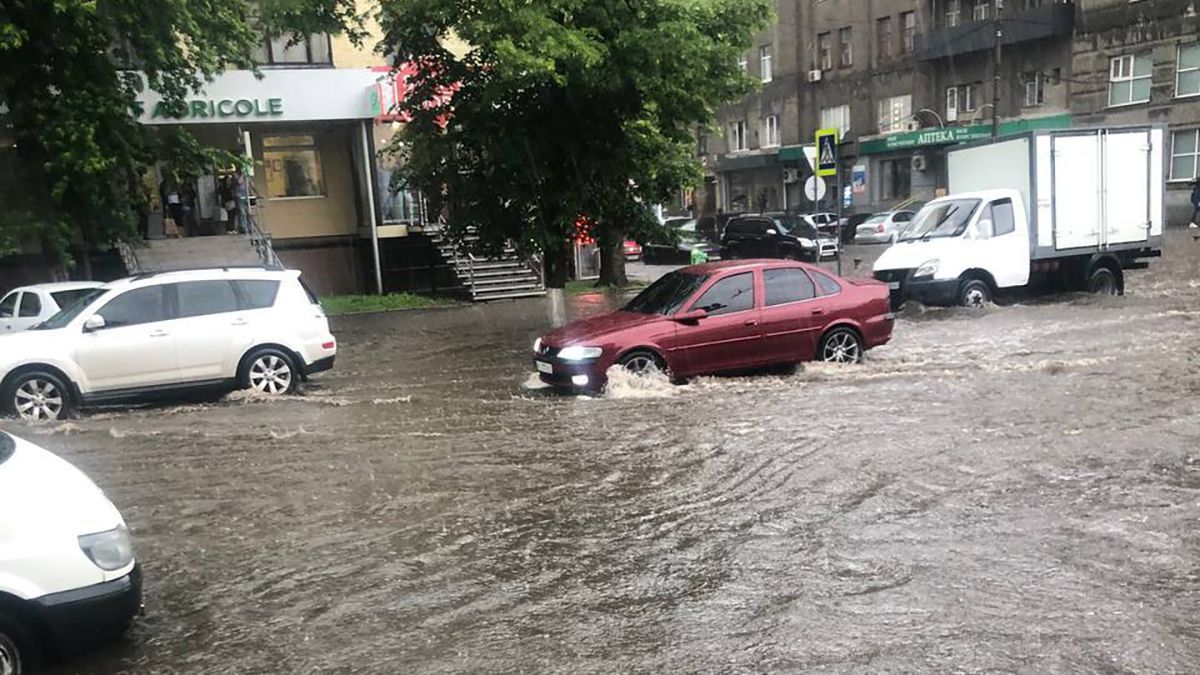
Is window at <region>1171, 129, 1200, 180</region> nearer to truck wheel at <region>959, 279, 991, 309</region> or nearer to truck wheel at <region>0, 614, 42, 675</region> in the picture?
truck wheel at <region>959, 279, 991, 309</region>

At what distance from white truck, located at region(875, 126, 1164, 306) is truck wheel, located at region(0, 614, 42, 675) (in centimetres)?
1441

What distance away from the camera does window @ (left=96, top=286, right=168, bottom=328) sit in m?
10.7

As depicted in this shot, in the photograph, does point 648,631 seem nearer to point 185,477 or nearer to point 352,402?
point 185,477

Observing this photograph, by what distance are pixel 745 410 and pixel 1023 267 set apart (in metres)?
9.31

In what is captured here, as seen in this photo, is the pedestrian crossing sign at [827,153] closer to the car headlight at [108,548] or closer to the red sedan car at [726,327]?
the red sedan car at [726,327]

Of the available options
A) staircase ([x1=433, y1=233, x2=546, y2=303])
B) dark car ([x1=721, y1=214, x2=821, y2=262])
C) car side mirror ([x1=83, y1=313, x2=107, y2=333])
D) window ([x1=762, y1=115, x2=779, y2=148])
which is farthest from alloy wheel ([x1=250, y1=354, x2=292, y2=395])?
window ([x1=762, y1=115, x2=779, y2=148])

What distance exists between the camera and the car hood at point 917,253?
1588 centimetres

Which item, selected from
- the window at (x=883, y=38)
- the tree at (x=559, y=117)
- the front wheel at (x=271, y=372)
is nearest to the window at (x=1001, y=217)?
the tree at (x=559, y=117)

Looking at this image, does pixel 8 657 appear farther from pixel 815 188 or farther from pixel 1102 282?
pixel 815 188

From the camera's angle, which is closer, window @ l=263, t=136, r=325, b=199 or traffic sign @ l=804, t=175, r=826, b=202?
traffic sign @ l=804, t=175, r=826, b=202

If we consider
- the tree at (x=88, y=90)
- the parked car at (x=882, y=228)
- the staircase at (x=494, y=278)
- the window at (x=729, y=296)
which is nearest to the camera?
the window at (x=729, y=296)

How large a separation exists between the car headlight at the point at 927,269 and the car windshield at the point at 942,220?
75cm

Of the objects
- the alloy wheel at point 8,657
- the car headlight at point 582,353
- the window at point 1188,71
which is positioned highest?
the window at point 1188,71

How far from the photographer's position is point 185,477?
7.98m
